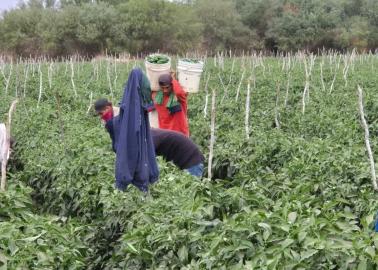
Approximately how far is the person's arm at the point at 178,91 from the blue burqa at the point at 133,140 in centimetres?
200

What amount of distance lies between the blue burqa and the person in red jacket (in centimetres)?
185

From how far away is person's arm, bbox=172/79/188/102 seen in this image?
6.88 meters

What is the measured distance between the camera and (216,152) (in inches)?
295

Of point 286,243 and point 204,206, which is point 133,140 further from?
point 286,243

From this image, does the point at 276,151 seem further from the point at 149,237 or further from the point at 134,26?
the point at 134,26

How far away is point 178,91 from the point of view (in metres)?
6.90

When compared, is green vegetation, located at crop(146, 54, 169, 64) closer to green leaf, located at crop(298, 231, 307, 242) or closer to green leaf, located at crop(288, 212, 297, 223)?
green leaf, located at crop(288, 212, 297, 223)

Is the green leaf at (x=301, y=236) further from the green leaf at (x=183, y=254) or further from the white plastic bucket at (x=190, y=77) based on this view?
the white plastic bucket at (x=190, y=77)

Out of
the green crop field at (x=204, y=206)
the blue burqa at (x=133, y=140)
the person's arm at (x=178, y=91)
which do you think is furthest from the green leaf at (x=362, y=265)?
the person's arm at (x=178, y=91)

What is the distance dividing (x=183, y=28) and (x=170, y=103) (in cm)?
4001

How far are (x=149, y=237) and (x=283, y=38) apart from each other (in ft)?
144

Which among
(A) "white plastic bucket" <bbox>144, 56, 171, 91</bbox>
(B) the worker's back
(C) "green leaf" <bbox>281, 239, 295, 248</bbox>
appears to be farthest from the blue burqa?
(A) "white plastic bucket" <bbox>144, 56, 171, 91</bbox>

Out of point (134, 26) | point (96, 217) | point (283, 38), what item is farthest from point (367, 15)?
point (96, 217)

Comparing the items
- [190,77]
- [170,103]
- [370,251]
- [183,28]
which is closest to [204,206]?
[370,251]
